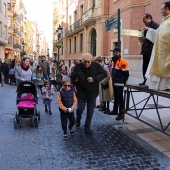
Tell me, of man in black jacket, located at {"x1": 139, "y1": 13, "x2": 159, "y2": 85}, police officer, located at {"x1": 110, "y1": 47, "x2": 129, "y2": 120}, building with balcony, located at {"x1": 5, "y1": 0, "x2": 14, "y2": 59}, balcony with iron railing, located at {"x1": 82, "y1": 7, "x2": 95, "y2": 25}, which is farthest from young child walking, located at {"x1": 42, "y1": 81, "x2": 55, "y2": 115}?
building with balcony, located at {"x1": 5, "y1": 0, "x2": 14, "y2": 59}

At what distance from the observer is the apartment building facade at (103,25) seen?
15250mm

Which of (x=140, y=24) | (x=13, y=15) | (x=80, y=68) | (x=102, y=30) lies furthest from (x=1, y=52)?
(x=80, y=68)

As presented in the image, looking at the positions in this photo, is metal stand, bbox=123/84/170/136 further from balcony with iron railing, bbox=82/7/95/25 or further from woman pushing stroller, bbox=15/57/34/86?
balcony with iron railing, bbox=82/7/95/25

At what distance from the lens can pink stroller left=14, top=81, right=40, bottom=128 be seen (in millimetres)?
5352

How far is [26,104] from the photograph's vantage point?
213 inches

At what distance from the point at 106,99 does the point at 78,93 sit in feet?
6.88

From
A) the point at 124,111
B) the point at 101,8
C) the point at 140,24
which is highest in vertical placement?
the point at 101,8

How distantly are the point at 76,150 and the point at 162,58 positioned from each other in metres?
2.30

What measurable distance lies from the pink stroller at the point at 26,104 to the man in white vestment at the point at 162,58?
283 cm

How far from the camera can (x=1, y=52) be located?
34.4 meters

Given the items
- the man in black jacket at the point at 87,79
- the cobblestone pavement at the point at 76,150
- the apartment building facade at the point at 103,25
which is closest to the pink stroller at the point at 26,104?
the cobblestone pavement at the point at 76,150

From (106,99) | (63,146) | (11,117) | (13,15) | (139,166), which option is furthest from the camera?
(13,15)

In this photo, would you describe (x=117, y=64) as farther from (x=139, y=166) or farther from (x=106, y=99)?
(x=139, y=166)

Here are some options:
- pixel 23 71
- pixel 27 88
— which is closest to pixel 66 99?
pixel 27 88
